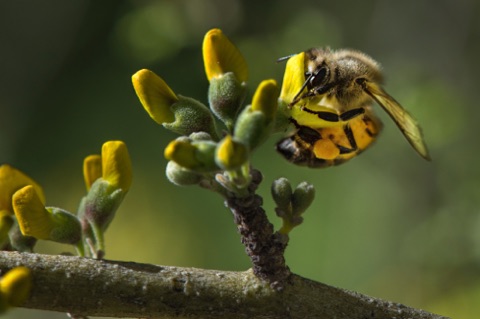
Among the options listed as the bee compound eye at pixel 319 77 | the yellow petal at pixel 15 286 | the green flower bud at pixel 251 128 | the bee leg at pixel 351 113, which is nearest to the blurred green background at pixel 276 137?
the bee leg at pixel 351 113

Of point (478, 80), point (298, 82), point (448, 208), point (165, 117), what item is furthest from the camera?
point (478, 80)

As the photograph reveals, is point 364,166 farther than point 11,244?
Yes

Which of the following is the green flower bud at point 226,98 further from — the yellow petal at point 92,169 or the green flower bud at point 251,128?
the yellow petal at point 92,169

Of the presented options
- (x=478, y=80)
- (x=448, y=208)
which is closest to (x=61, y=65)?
(x=478, y=80)

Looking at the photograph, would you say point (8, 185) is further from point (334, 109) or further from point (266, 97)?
point (334, 109)

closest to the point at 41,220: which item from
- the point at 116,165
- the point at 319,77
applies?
the point at 116,165

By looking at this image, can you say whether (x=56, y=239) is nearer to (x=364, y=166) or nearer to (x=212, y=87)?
(x=212, y=87)

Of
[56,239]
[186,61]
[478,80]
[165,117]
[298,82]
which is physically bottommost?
[56,239]

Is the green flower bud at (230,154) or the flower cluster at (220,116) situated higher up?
the flower cluster at (220,116)
